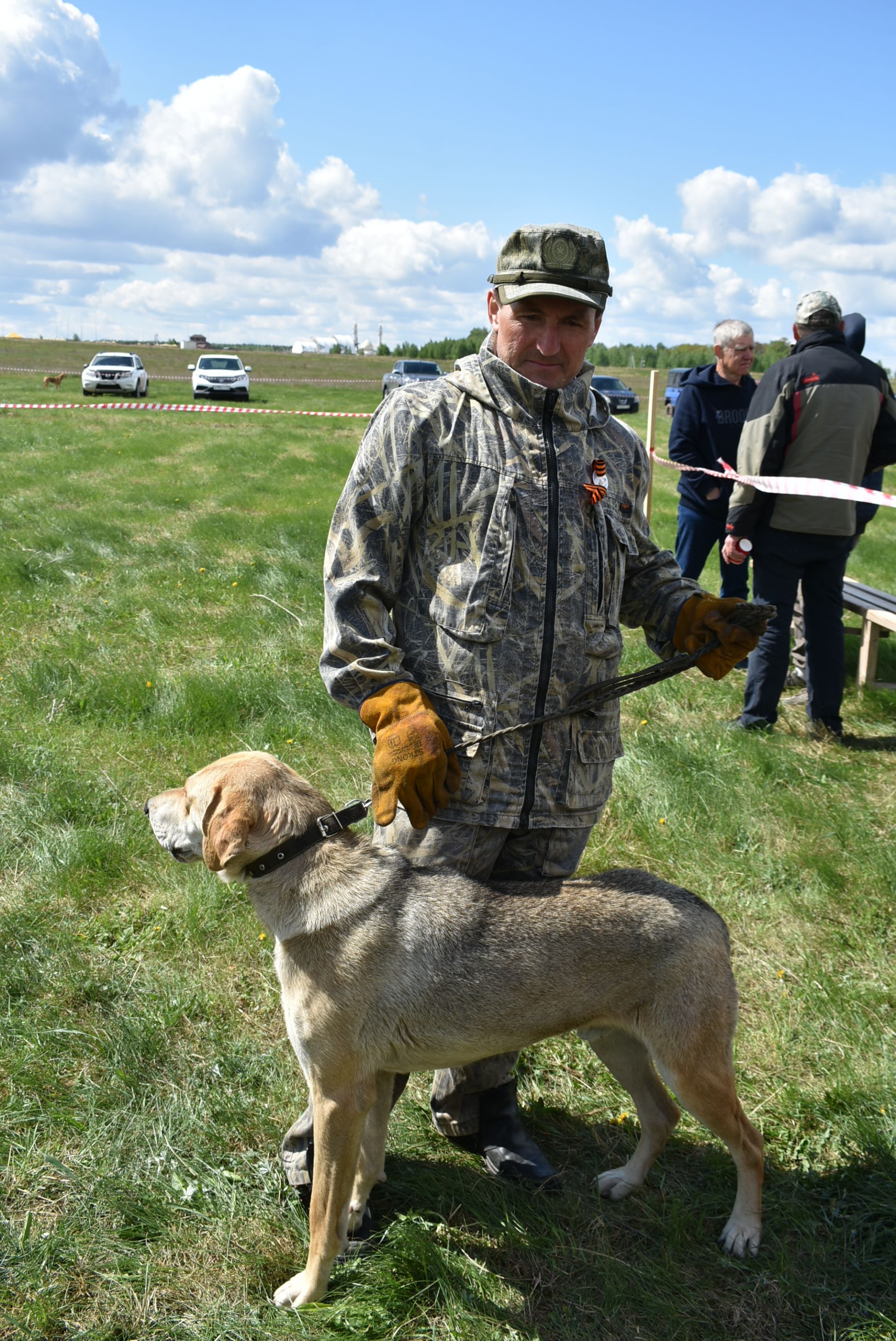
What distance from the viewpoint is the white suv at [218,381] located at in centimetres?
2991

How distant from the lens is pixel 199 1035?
3.41 metres

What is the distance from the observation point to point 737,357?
7562 millimetres

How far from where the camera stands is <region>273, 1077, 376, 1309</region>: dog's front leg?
8.35 feet

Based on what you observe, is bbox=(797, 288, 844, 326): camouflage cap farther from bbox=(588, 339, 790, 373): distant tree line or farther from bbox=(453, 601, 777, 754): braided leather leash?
bbox=(588, 339, 790, 373): distant tree line

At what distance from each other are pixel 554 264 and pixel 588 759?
141 cm

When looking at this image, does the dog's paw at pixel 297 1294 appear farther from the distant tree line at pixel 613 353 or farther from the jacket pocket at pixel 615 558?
the distant tree line at pixel 613 353

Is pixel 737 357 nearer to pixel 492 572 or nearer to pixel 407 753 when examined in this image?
pixel 492 572

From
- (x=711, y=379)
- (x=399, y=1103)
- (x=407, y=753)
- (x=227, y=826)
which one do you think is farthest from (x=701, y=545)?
(x=227, y=826)

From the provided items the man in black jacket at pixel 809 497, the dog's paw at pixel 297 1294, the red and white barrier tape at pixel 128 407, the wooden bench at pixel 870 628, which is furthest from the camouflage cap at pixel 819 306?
the red and white barrier tape at pixel 128 407

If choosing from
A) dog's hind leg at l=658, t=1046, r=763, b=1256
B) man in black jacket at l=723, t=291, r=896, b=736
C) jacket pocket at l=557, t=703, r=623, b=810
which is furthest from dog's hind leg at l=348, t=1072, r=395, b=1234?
man in black jacket at l=723, t=291, r=896, b=736

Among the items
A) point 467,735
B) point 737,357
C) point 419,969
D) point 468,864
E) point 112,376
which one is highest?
point 112,376

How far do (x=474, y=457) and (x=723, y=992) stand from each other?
5.44 feet

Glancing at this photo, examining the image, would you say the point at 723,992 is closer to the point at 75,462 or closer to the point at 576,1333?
the point at 576,1333

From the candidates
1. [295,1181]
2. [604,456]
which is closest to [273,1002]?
[295,1181]
